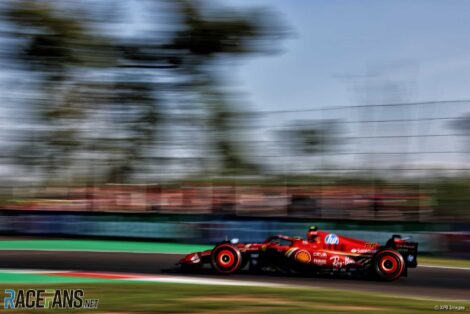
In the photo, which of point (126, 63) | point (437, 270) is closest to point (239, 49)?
point (126, 63)

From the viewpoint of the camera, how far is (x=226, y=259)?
9664mm

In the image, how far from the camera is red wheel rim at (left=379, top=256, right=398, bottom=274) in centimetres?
934

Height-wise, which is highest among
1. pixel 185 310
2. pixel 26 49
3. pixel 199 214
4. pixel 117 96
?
pixel 26 49

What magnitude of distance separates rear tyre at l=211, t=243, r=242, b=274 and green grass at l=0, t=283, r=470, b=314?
1233 mm

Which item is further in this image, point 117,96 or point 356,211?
point 356,211

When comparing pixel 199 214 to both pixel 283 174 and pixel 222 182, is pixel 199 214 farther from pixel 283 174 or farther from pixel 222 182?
pixel 283 174

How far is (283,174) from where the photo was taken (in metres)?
15.6

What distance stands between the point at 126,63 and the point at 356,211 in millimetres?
5902

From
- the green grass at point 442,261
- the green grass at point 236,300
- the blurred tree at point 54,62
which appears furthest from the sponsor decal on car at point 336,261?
the blurred tree at point 54,62
